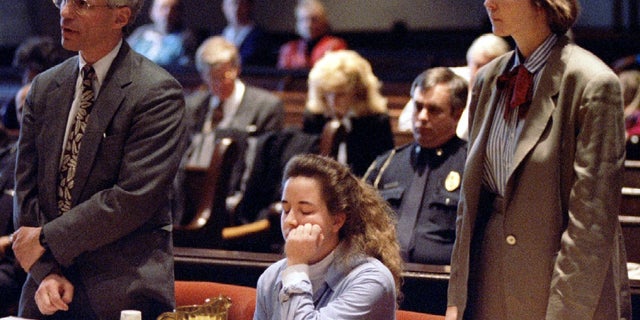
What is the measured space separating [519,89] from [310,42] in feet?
17.4

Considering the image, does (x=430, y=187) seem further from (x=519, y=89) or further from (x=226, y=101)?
(x=226, y=101)

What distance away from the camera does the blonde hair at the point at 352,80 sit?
546 centimetres

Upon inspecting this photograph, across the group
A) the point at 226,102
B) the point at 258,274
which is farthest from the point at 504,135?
the point at 226,102

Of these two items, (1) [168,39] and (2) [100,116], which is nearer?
(2) [100,116]

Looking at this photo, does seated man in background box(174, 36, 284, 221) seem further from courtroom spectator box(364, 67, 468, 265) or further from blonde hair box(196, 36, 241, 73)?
courtroom spectator box(364, 67, 468, 265)

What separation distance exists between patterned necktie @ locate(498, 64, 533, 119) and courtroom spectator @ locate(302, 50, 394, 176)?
8.92 feet

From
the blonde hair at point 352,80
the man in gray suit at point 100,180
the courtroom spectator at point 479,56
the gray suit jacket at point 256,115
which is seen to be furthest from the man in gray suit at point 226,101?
the man in gray suit at point 100,180

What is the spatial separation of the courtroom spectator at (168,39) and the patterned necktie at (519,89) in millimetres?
5602

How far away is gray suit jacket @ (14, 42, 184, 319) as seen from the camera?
8.56 ft

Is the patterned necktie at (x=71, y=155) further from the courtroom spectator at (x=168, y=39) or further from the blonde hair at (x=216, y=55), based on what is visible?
the courtroom spectator at (x=168, y=39)

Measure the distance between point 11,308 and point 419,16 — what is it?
5959 mm

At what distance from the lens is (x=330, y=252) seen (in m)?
2.64

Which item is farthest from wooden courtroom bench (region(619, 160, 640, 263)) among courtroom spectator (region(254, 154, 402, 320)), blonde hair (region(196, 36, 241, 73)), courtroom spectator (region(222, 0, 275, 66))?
courtroom spectator (region(222, 0, 275, 66))

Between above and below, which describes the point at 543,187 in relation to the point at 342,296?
above
